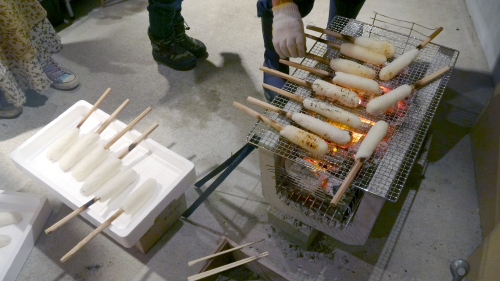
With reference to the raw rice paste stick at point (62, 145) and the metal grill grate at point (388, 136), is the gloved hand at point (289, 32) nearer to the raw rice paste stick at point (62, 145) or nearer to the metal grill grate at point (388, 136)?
the metal grill grate at point (388, 136)

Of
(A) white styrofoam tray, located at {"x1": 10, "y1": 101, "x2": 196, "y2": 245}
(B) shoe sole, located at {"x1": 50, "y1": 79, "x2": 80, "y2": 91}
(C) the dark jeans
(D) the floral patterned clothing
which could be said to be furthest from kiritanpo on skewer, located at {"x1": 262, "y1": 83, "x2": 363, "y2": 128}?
(B) shoe sole, located at {"x1": 50, "y1": 79, "x2": 80, "y2": 91}

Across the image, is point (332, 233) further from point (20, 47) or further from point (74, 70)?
point (74, 70)

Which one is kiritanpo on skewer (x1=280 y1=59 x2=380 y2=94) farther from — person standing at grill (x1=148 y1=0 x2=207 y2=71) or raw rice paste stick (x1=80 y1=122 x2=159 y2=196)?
person standing at grill (x1=148 y1=0 x2=207 y2=71)

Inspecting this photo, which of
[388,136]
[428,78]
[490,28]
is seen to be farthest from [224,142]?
[490,28]

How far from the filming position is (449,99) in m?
3.54

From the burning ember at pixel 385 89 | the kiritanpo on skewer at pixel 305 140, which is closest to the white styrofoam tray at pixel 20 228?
the kiritanpo on skewer at pixel 305 140

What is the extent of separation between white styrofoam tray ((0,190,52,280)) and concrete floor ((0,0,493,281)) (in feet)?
0.30

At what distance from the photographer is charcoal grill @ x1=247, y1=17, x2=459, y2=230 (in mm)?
1810

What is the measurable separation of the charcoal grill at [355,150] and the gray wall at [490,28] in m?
1.78

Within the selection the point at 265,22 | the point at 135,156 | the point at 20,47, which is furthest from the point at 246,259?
the point at 20,47

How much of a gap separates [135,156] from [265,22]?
65.5 inches

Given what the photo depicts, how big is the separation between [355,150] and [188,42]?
2692 mm

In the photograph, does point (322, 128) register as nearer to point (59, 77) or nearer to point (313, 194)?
point (313, 194)

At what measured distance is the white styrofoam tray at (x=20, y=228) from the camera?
231 cm
